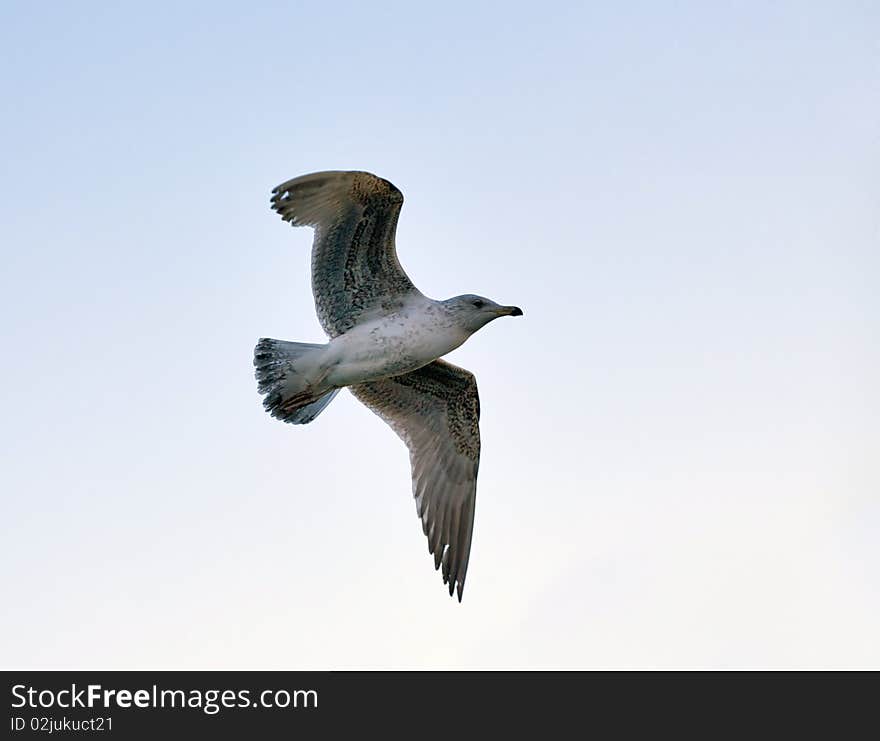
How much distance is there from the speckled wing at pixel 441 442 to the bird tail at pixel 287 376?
118 cm

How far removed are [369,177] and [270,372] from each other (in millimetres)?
1974

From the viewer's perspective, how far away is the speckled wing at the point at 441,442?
38.5 feet

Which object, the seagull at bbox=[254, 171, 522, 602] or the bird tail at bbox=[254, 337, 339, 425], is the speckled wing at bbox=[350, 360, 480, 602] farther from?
the bird tail at bbox=[254, 337, 339, 425]

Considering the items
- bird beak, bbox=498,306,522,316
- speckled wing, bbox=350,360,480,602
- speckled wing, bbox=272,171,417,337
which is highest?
speckled wing, bbox=272,171,417,337

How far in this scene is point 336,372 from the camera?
34.8 ft

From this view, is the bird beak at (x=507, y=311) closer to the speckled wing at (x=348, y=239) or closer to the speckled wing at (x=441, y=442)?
the speckled wing at (x=348, y=239)

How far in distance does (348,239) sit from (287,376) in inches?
52.5

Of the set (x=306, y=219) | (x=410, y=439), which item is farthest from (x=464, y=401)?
(x=306, y=219)

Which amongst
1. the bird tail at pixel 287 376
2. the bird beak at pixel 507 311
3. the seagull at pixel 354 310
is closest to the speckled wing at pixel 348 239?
the seagull at pixel 354 310

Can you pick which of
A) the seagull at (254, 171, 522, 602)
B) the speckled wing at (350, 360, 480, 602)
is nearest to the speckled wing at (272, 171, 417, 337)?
the seagull at (254, 171, 522, 602)

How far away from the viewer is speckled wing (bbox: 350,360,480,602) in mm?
11750

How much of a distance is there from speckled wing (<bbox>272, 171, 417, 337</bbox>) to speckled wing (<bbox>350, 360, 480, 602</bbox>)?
1268 millimetres

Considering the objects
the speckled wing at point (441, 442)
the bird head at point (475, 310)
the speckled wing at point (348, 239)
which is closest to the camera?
the speckled wing at point (348, 239)

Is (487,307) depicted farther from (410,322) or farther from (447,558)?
(447,558)
